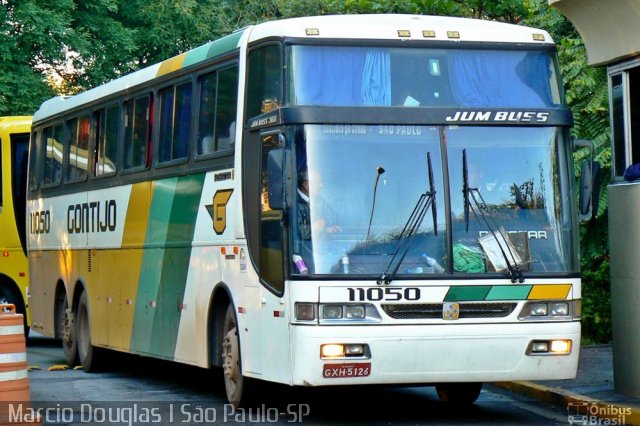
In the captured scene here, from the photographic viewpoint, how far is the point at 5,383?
1118cm

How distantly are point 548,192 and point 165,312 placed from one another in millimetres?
4932

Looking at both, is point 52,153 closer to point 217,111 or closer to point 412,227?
point 217,111

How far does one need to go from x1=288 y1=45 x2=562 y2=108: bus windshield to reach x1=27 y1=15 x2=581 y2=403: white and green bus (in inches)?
0.6

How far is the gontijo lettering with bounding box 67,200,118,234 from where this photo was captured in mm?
17047

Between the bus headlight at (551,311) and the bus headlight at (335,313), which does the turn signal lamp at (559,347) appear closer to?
the bus headlight at (551,311)

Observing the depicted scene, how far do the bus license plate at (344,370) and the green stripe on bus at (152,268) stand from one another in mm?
4175

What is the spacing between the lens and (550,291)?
38.3 feet

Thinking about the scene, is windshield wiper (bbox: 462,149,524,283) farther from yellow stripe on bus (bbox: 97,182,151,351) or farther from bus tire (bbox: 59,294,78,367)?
bus tire (bbox: 59,294,78,367)

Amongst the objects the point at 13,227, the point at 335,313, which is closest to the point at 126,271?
the point at 335,313

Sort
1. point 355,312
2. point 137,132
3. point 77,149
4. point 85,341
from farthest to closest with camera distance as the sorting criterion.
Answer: point 77,149 → point 85,341 → point 137,132 → point 355,312

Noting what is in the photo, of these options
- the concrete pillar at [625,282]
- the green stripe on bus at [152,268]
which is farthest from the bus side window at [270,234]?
the concrete pillar at [625,282]

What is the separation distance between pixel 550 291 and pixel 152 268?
17.6 ft

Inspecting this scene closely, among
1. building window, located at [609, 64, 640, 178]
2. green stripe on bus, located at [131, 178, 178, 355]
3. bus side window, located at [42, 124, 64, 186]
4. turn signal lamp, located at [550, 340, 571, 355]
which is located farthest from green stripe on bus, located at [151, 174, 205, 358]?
bus side window, located at [42, 124, 64, 186]

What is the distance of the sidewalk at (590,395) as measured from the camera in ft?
40.3
